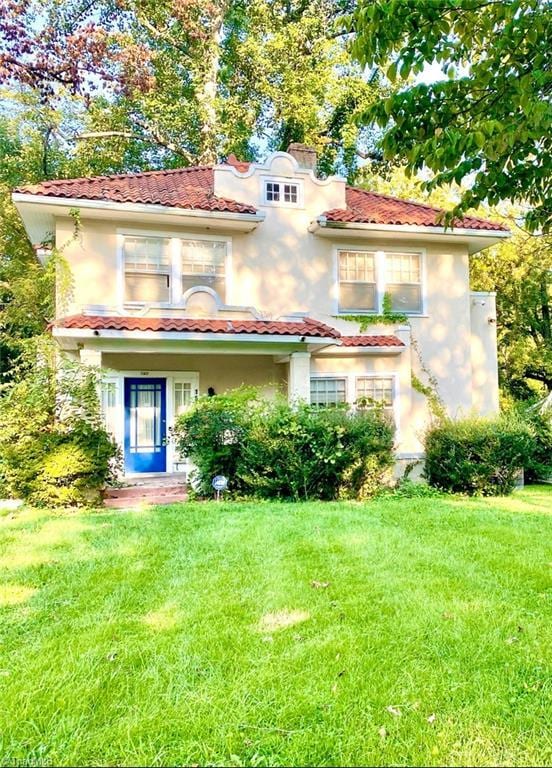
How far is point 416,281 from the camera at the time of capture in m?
14.4

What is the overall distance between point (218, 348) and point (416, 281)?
21.4ft

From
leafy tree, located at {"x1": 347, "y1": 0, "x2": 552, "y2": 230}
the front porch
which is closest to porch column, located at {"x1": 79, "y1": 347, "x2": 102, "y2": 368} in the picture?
the front porch

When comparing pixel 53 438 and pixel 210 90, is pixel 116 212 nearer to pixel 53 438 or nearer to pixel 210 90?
pixel 53 438

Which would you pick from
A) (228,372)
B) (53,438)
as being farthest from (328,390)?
(53,438)

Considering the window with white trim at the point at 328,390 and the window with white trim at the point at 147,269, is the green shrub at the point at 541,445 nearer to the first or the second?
the window with white trim at the point at 328,390

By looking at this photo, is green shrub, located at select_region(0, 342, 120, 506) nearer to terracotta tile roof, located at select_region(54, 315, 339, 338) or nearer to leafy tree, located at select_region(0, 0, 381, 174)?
terracotta tile roof, located at select_region(54, 315, 339, 338)

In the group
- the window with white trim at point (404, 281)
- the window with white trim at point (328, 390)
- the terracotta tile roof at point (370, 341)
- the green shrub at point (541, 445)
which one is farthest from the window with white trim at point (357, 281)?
the green shrub at point (541, 445)

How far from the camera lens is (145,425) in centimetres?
1282

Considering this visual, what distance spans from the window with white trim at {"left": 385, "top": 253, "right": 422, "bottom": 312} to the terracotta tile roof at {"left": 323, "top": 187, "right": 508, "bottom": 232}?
994mm

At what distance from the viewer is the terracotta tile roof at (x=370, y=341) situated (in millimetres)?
12797

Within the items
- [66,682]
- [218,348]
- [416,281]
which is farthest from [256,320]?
[66,682]

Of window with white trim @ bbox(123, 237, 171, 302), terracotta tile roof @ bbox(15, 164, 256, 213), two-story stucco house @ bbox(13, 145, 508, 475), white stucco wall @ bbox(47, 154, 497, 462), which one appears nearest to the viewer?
two-story stucco house @ bbox(13, 145, 508, 475)

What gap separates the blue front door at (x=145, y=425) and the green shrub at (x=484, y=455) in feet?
22.6

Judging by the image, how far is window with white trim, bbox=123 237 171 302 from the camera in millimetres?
12391
